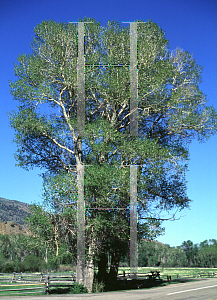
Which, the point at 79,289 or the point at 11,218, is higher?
the point at 11,218

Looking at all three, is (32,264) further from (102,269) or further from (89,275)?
(89,275)

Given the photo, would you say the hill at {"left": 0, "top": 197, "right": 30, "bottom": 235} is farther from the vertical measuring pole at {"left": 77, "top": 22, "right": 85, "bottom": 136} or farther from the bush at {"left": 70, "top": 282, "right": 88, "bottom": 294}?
the bush at {"left": 70, "top": 282, "right": 88, "bottom": 294}

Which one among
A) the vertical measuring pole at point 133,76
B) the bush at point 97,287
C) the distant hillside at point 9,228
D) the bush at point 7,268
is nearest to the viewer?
the bush at point 97,287

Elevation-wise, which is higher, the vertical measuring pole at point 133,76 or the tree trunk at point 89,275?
the vertical measuring pole at point 133,76

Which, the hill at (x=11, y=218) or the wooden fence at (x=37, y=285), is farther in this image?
the hill at (x=11, y=218)

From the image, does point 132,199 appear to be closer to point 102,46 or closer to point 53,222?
point 53,222

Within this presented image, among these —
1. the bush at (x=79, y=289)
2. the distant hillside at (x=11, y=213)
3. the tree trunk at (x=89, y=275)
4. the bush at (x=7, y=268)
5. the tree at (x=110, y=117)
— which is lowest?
the bush at (x=7, y=268)

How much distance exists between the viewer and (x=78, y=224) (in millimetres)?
16250

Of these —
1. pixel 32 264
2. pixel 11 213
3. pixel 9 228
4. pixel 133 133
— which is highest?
pixel 11 213

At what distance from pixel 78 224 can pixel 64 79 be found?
8843 mm

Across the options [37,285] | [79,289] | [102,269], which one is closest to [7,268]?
[37,285]

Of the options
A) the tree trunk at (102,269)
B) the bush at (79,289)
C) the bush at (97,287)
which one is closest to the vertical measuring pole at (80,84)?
the tree trunk at (102,269)

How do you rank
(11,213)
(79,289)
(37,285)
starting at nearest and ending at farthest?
(79,289), (37,285), (11,213)

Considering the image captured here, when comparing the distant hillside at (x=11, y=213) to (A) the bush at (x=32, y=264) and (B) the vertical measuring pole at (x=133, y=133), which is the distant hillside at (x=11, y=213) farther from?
(B) the vertical measuring pole at (x=133, y=133)
